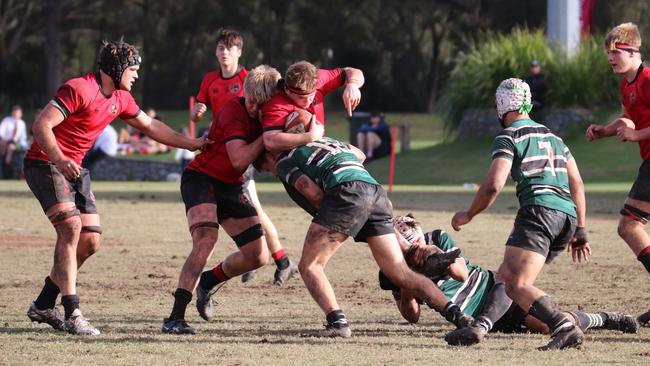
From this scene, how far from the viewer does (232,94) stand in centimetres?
1238

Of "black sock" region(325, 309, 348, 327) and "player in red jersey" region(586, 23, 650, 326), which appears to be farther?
"player in red jersey" region(586, 23, 650, 326)

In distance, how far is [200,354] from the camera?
7.84 metres

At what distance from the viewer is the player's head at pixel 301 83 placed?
28.1ft

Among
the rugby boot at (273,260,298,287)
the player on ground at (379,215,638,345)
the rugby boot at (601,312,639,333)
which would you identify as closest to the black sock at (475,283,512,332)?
the player on ground at (379,215,638,345)

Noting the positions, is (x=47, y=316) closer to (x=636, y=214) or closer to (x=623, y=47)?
(x=636, y=214)

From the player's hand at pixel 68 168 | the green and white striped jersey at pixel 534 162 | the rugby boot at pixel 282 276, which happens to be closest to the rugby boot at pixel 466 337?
the green and white striped jersey at pixel 534 162

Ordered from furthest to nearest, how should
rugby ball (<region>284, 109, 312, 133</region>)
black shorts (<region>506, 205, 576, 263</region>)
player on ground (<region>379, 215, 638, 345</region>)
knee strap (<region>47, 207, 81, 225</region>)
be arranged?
knee strap (<region>47, 207, 81, 225</region>) → rugby ball (<region>284, 109, 312, 133</region>) → player on ground (<region>379, 215, 638, 345</region>) → black shorts (<region>506, 205, 576, 263</region>)

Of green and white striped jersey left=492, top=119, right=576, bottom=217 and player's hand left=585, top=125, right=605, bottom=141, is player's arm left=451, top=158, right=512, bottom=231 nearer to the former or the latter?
green and white striped jersey left=492, top=119, right=576, bottom=217

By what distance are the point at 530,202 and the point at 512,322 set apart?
1.10 m

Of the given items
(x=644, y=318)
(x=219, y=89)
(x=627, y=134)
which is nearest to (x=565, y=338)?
(x=644, y=318)

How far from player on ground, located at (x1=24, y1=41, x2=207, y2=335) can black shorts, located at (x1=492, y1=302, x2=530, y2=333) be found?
2.47m

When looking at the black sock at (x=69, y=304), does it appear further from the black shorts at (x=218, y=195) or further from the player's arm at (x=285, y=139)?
the player's arm at (x=285, y=139)

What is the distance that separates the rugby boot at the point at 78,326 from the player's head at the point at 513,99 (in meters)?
3.12

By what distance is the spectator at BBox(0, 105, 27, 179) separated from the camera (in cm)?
3409
